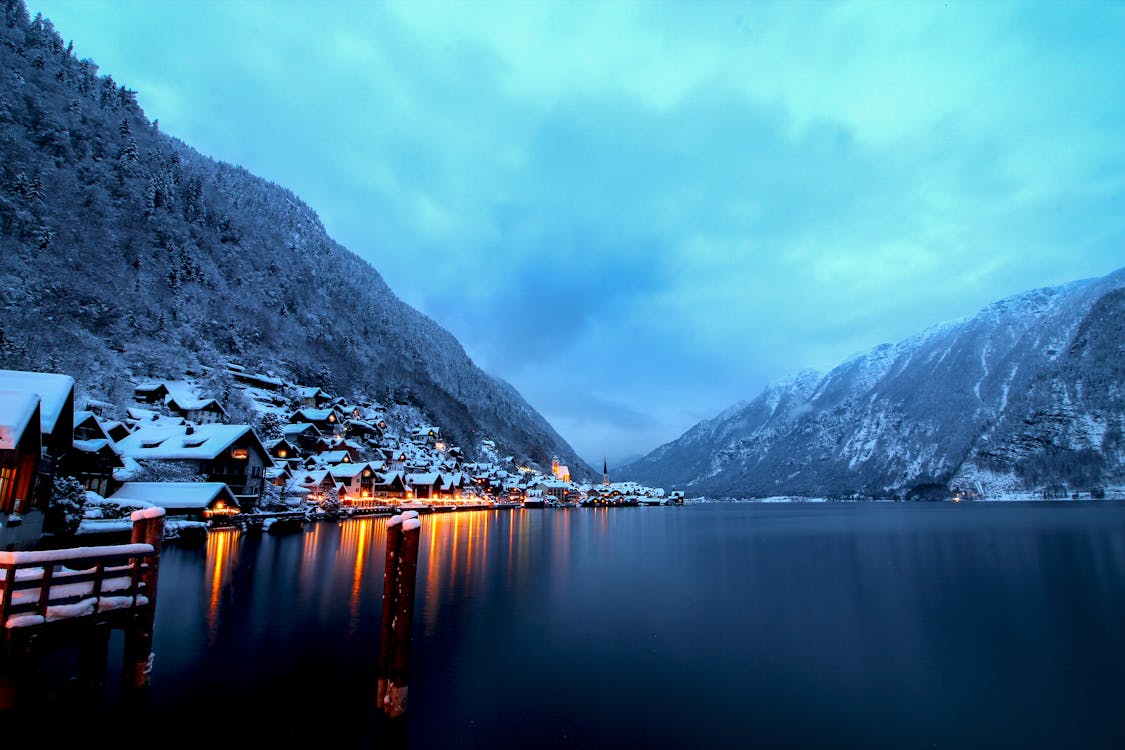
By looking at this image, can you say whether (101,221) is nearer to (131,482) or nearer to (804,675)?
(131,482)

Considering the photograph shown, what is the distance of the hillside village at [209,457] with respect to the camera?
85.4ft

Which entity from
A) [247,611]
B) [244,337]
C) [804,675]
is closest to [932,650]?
[804,675]

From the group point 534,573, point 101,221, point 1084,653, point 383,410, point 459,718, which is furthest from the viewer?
point 383,410

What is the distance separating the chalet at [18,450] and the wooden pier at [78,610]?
34.0 feet

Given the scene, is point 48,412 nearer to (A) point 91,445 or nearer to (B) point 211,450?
(A) point 91,445

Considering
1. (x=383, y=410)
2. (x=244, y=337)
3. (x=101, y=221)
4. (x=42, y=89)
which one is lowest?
(x=383, y=410)

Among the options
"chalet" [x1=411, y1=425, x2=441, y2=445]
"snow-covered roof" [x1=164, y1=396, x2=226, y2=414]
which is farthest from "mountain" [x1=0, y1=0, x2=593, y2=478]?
"chalet" [x1=411, y1=425, x2=441, y2=445]

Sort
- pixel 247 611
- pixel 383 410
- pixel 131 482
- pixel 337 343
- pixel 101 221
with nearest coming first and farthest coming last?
pixel 247 611, pixel 131 482, pixel 101 221, pixel 383 410, pixel 337 343

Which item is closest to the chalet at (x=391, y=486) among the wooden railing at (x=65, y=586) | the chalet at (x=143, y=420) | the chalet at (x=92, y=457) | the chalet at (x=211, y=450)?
the chalet at (x=211, y=450)

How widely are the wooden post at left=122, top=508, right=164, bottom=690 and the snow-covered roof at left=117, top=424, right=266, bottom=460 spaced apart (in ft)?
177

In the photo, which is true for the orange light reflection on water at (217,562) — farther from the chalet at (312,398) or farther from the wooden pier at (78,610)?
the chalet at (312,398)

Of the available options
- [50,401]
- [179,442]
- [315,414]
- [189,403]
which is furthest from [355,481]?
[50,401]

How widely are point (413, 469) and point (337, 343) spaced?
79054 mm

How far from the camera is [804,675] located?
19328 mm
